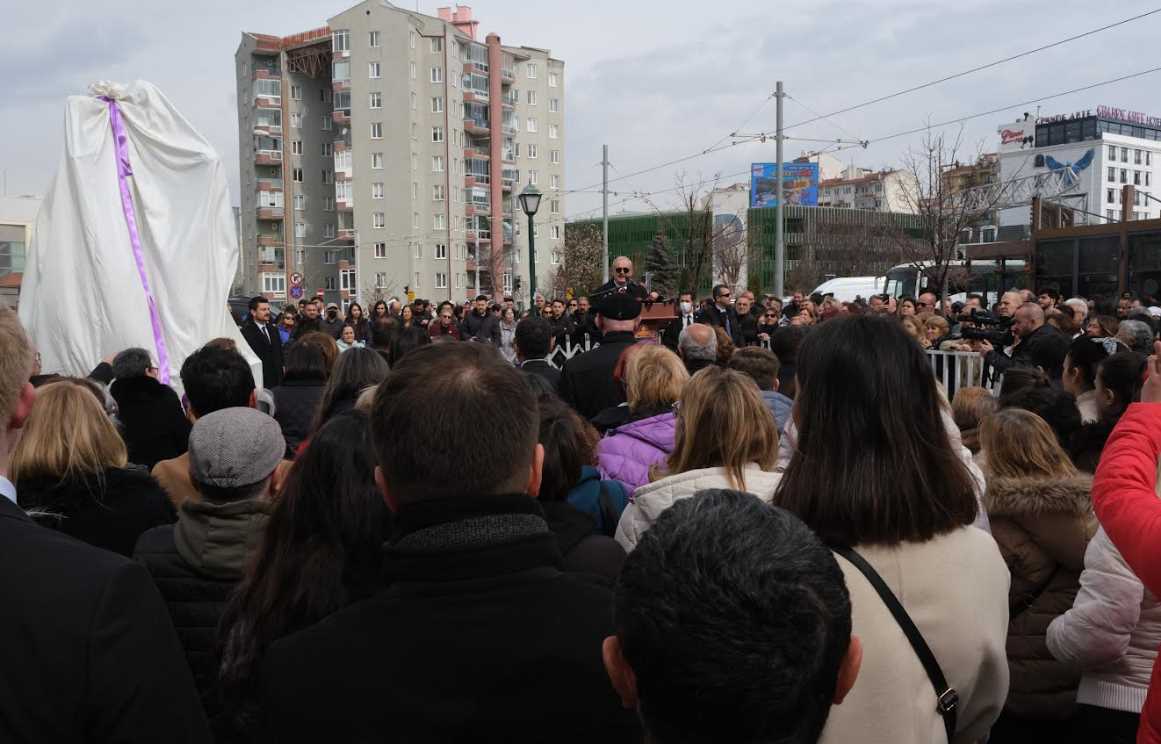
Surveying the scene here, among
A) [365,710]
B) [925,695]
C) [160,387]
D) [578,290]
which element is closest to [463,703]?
[365,710]

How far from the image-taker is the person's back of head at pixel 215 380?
4.98 metres

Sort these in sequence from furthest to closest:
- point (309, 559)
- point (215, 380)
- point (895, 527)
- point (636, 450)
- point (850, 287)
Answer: point (850, 287), point (215, 380), point (636, 450), point (309, 559), point (895, 527)

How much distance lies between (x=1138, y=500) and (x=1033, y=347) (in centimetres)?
554

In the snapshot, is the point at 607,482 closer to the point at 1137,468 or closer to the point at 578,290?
the point at 1137,468

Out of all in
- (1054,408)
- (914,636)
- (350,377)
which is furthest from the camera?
(350,377)

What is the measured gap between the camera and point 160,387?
6195 millimetres

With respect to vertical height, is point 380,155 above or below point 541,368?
above

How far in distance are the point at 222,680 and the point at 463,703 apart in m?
1.19

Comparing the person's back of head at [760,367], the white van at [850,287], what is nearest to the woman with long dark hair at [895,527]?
the person's back of head at [760,367]

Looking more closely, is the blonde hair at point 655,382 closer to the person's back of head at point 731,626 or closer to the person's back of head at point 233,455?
the person's back of head at point 233,455

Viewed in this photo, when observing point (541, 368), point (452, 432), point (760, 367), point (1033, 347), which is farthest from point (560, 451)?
point (1033, 347)

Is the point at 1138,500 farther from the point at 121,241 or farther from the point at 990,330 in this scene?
the point at 121,241

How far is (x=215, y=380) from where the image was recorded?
498cm

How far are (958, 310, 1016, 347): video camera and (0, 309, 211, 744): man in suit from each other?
8.55 m
